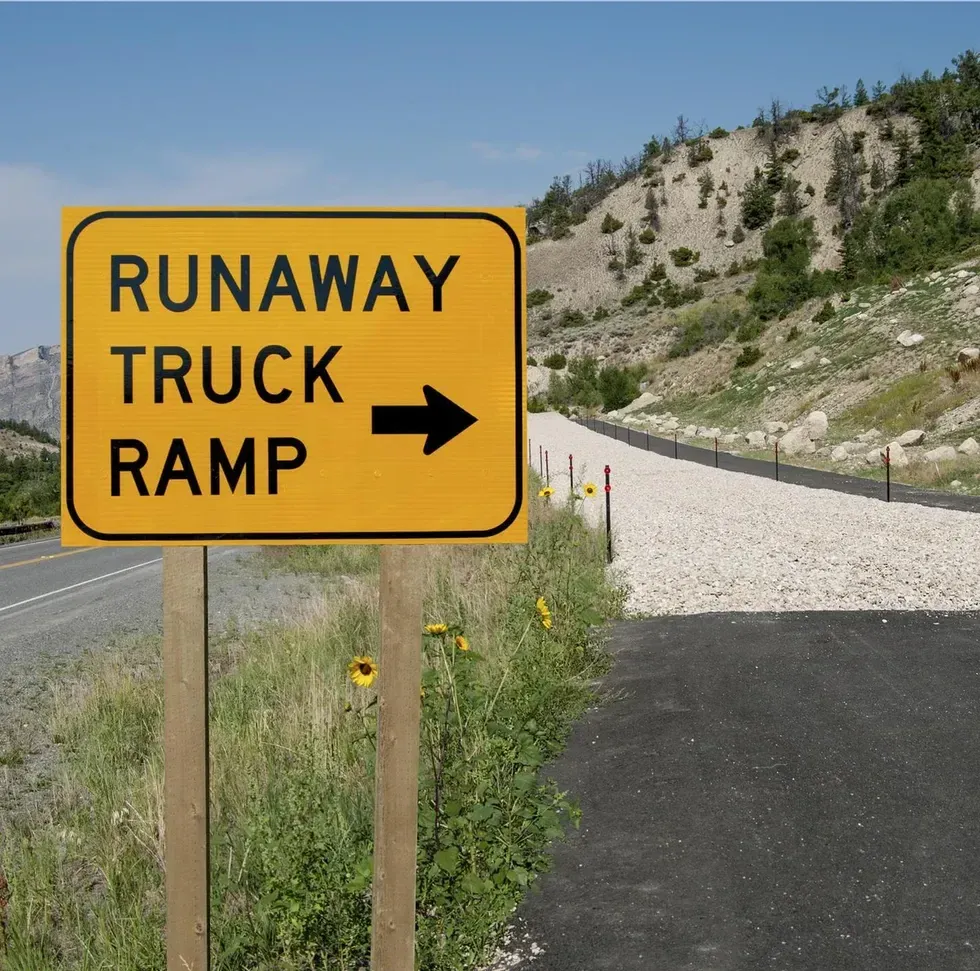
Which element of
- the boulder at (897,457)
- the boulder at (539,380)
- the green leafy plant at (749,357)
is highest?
the boulder at (539,380)

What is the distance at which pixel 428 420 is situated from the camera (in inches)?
104

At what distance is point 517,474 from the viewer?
2.64m

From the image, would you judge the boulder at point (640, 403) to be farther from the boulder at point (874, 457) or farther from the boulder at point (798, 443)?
the boulder at point (874, 457)

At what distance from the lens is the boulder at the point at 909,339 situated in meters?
37.3

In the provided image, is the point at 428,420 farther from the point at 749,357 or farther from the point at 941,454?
the point at 749,357

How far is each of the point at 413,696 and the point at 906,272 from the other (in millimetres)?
49061

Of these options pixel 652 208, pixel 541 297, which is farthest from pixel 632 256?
pixel 652 208

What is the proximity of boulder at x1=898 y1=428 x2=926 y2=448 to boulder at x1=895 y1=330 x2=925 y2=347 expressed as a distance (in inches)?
402

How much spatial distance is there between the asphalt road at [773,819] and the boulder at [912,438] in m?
21.1

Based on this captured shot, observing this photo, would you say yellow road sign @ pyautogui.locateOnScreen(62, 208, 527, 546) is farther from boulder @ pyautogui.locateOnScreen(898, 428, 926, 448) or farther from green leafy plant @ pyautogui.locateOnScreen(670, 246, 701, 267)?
green leafy plant @ pyautogui.locateOnScreen(670, 246, 701, 267)

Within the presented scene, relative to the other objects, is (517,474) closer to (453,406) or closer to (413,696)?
(453,406)

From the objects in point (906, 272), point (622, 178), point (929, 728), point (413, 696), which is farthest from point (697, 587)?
point (622, 178)

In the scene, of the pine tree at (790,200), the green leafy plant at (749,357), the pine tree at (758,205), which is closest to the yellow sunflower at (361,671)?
the green leafy plant at (749,357)

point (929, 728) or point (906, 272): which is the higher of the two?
point (906, 272)
